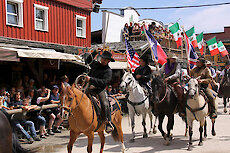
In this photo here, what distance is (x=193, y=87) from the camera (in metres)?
6.59

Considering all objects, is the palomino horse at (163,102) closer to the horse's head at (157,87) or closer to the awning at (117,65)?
the horse's head at (157,87)

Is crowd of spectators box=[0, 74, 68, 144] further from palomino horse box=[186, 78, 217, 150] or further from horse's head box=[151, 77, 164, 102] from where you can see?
palomino horse box=[186, 78, 217, 150]

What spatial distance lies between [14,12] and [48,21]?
2.21 metres

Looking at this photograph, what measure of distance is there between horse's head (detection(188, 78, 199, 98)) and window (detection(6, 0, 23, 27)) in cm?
979

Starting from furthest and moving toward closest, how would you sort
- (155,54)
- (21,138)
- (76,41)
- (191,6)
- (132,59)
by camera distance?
(76,41), (191,6), (132,59), (155,54), (21,138)

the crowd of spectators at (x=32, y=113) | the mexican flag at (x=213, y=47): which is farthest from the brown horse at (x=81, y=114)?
the mexican flag at (x=213, y=47)

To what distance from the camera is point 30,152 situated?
356cm

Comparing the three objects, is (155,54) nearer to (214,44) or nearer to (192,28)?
(192,28)

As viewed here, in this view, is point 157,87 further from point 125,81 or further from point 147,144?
point 147,144

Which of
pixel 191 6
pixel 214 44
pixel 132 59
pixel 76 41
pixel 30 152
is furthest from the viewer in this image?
pixel 214 44

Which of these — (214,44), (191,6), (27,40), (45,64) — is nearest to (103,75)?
(45,64)

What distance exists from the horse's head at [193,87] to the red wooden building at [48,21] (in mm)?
9628

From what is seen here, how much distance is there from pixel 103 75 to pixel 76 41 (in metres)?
11.0

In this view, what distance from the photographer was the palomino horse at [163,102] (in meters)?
7.21
